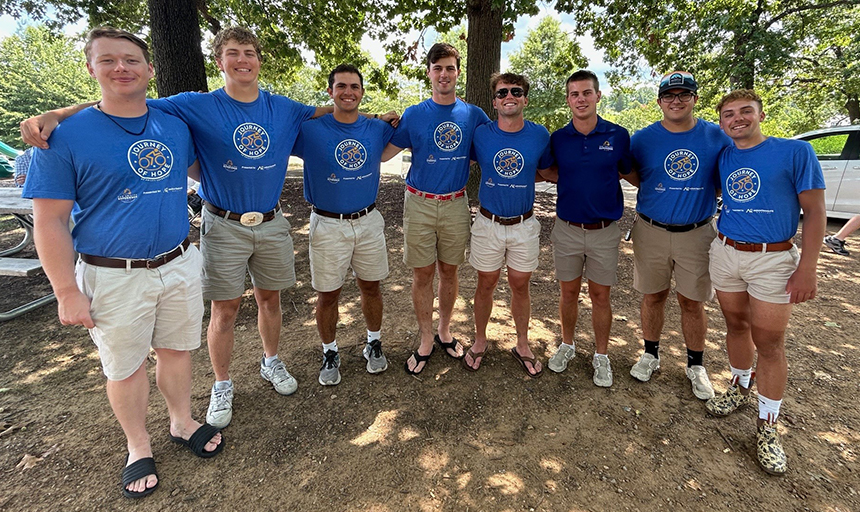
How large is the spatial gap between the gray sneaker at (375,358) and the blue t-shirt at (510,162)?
1.45 metres

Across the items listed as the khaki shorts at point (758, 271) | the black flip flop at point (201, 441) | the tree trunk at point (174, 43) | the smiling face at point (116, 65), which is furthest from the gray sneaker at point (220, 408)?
the tree trunk at point (174, 43)

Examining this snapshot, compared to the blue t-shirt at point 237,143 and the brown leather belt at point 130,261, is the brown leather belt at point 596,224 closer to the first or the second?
the blue t-shirt at point 237,143

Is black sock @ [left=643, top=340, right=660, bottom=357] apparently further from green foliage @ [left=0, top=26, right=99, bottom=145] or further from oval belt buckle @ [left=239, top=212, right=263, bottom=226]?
green foliage @ [left=0, top=26, right=99, bottom=145]

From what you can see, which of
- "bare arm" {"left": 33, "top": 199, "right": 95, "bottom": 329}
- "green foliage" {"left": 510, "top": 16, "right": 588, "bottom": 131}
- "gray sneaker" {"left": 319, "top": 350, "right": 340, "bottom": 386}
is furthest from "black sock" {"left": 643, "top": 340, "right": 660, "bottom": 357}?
"green foliage" {"left": 510, "top": 16, "right": 588, "bottom": 131}

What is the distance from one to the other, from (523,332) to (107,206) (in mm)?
2840

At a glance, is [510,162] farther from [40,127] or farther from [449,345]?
[40,127]

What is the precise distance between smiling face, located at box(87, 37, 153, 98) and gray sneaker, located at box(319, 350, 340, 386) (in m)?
2.12

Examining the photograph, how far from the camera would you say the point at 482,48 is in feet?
21.6

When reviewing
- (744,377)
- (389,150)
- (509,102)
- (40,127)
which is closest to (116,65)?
(40,127)

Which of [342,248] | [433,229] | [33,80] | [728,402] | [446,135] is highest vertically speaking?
[33,80]

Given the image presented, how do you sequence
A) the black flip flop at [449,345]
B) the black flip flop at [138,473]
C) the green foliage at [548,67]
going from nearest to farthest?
the black flip flop at [138,473]
the black flip flop at [449,345]
the green foliage at [548,67]

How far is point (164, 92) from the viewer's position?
5.30 m

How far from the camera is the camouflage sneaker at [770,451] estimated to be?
7.93ft

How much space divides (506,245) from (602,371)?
4.04 ft
